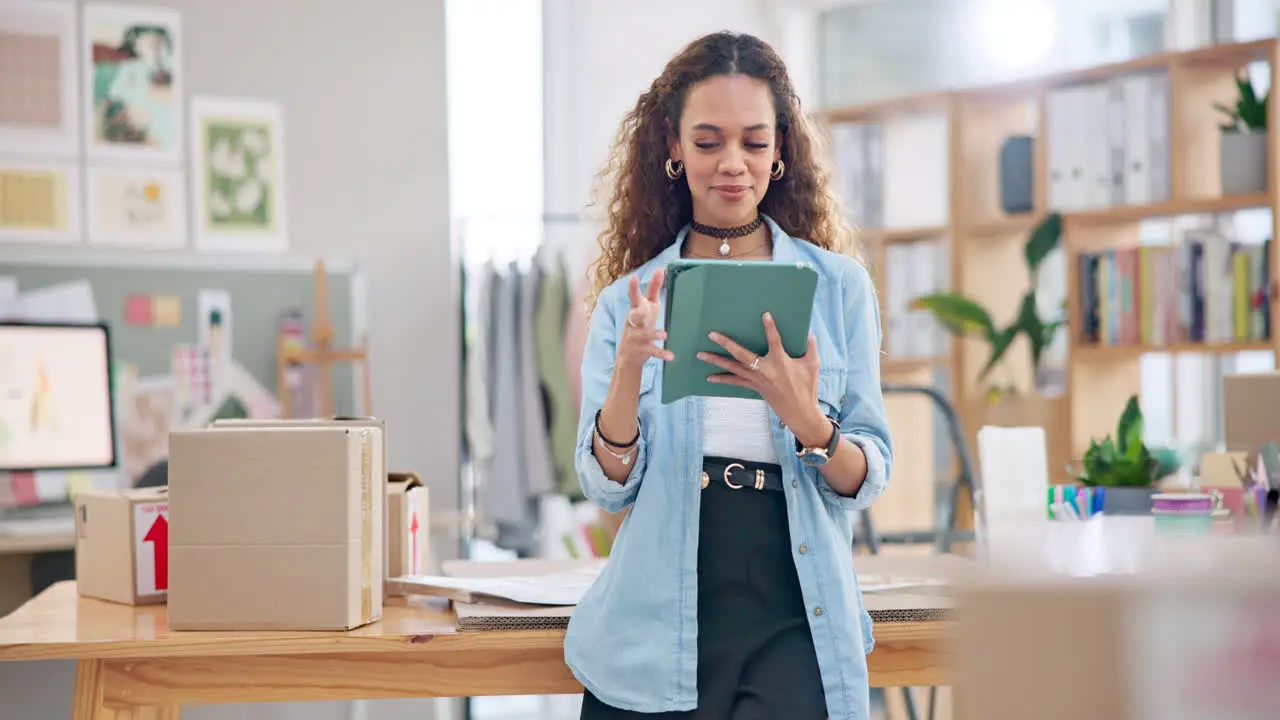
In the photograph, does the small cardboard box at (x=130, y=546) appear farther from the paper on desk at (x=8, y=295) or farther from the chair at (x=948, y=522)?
A: the paper on desk at (x=8, y=295)

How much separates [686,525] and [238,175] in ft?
8.65

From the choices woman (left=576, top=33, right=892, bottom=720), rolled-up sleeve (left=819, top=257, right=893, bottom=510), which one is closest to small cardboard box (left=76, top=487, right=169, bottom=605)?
woman (left=576, top=33, right=892, bottom=720)

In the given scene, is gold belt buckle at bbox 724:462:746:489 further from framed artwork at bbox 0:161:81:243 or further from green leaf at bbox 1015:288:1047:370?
green leaf at bbox 1015:288:1047:370

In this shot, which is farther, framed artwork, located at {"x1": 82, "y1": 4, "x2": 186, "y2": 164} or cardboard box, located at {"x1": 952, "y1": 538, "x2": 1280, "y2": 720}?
framed artwork, located at {"x1": 82, "y1": 4, "x2": 186, "y2": 164}

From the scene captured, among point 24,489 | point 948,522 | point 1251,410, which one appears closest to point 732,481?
point 1251,410

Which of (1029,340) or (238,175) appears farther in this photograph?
(1029,340)

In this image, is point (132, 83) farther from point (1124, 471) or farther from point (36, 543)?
point (1124, 471)

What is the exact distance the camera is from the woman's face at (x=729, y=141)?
1.42 m

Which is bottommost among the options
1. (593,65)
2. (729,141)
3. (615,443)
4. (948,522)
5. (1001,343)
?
(948,522)

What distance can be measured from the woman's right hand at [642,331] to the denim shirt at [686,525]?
0.09 meters

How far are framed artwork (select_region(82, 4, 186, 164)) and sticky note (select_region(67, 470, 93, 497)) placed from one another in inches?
33.0

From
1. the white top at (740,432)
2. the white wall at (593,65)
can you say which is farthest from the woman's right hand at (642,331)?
the white wall at (593,65)

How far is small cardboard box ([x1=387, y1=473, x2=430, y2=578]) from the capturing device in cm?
182

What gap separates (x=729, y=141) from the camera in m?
1.42
